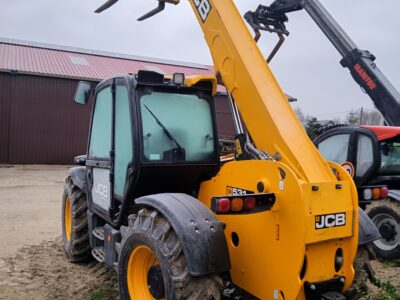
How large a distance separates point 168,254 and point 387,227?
4110mm

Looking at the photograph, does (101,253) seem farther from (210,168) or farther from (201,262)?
(201,262)

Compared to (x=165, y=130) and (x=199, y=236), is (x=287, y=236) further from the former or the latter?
(x=165, y=130)

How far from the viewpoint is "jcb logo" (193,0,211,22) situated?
11.4ft

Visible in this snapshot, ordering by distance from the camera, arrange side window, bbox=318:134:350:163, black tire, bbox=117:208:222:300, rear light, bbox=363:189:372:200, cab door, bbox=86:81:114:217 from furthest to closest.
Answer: side window, bbox=318:134:350:163 → cab door, bbox=86:81:114:217 → rear light, bbox=363:189:372:200 → black tire, bbox=117:208:222:300

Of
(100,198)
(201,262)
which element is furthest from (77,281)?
(201,262)

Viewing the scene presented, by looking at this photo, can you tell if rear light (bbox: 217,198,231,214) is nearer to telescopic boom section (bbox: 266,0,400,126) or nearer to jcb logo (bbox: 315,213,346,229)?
jcb logo (bbox: 315,213,346,229)

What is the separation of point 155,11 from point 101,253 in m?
2.54

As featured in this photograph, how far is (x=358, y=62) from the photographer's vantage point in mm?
8125

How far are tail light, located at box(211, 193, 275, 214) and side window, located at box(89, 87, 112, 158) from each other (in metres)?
1.92

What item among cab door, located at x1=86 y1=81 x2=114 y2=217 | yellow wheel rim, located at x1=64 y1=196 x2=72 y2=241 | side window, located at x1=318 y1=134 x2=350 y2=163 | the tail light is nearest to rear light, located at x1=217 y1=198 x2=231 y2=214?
the tail light

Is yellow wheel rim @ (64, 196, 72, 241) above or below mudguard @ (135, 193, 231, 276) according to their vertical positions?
below

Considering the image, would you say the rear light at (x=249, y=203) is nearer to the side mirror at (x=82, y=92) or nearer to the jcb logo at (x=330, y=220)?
the jcb logo at (x=330, y=220)

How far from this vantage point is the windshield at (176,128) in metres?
3.46

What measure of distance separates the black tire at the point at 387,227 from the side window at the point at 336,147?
0.92 meters
